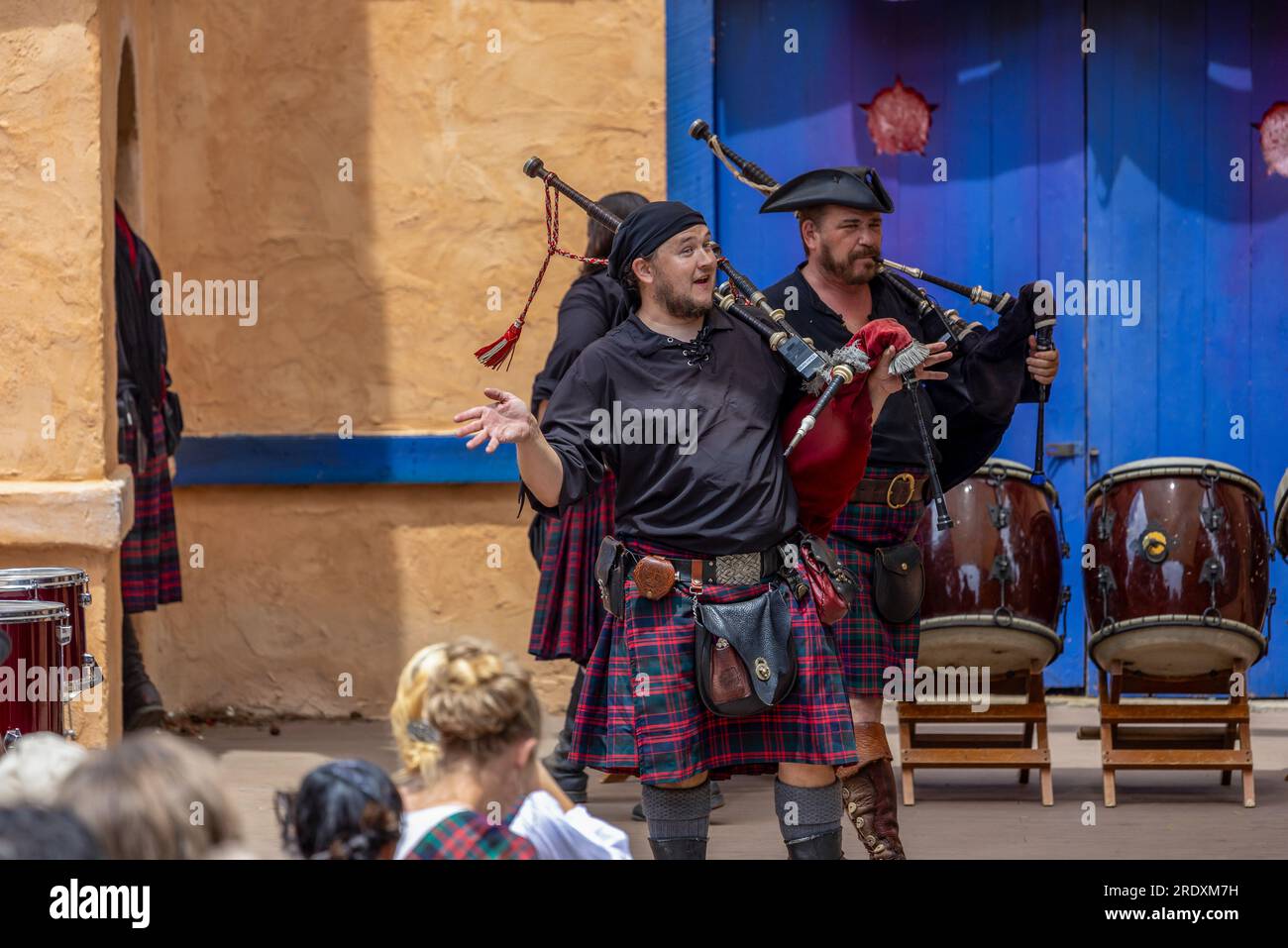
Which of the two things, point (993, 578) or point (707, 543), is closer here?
point (707, 543)

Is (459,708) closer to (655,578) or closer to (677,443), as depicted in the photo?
(655,578)

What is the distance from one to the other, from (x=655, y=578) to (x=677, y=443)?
0.30 m

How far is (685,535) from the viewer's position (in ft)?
14.0

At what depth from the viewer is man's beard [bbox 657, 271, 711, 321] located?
4.38 m

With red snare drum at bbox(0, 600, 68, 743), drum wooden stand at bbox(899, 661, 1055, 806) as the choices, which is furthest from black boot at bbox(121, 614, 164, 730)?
drum wooden stand at bbox(899, 661, 1055, 806)

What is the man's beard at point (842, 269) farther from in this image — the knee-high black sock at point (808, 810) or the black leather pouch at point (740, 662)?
the knee-high black sock at point (808, 810)

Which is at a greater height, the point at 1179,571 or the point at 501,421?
the point at 501,421

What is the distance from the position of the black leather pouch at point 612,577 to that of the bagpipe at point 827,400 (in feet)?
1.43

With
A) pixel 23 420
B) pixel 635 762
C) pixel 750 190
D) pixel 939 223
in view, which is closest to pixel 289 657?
pixel 23 420

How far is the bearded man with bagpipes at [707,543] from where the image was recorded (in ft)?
13.9

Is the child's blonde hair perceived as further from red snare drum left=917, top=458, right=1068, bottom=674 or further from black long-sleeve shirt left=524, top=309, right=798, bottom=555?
red snare drum left=917, top=458, right=1068, bottom=674

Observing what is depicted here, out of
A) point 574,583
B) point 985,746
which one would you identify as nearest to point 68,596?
point 574,583

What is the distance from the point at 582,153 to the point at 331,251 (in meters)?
1.00

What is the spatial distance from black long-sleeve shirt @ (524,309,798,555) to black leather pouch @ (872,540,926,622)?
0.68 metres
